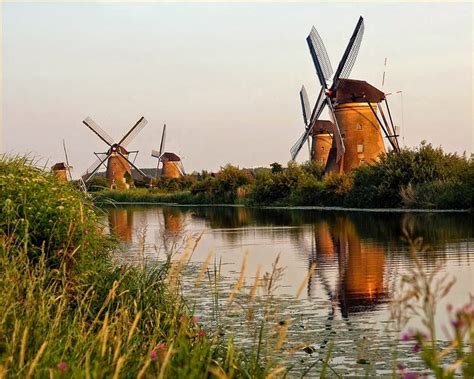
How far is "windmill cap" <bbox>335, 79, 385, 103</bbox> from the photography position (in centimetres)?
5022

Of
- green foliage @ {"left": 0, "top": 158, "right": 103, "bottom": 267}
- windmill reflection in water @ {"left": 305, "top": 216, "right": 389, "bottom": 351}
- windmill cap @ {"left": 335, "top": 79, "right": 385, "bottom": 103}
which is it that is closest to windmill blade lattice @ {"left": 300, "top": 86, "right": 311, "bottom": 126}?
windmill cap @ {"left": 335, "top": 79, "right": 385, "bottom": 103}

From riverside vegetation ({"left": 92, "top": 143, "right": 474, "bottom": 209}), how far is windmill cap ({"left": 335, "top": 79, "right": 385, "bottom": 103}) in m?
4.44

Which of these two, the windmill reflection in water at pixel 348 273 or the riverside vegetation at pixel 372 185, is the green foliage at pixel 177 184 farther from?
the windmill reflection in water at pixel 348 273

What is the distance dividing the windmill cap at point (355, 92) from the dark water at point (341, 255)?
1581 cm

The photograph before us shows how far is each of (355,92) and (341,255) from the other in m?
31.3

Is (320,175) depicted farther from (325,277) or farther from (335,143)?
(325,277)

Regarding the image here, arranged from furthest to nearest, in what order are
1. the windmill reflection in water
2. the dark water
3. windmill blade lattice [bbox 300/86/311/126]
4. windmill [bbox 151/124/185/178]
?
windmill [bbox 151/124/185/178] < windmill blade lattice [bbox 300/86/311/126] < the windmill reflection in water < the dark water

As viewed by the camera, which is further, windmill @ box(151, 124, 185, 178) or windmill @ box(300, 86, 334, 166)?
windmill @ box(151, 124, 185, 178)

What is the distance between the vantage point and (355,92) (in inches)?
1977

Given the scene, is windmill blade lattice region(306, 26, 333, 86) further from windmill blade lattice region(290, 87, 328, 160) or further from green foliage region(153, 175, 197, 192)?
green foliage region(153, 175, 197, 192)

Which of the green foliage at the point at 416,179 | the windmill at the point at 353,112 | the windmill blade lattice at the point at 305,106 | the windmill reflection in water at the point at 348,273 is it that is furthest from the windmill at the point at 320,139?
the windmill reflection in water at the point at 348,273

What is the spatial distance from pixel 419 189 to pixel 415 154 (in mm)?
2421

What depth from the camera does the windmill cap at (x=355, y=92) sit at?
50219mm

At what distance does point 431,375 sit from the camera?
24.0ft
